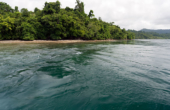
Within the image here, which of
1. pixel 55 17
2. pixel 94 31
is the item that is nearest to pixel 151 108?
pixel 55 17

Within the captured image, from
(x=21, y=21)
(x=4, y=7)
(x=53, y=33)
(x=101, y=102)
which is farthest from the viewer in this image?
(x=4, y=7)

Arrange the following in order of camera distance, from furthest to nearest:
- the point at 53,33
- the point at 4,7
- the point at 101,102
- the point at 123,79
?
the point at 4,7, the point at 53,33, the point at 123,79, the point at 101,102

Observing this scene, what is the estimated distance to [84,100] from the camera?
4.01 meters

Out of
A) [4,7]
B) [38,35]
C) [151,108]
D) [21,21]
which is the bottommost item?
[151,108]

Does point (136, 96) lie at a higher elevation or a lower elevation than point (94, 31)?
lower

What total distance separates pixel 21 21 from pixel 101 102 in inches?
1929

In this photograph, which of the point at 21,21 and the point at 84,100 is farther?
the point at 21,21

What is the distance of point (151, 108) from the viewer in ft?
11.8

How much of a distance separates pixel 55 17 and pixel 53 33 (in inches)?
276

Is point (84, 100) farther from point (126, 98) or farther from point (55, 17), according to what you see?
point (55, 17)

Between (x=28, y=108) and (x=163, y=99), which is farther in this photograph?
(x=163, y=99)

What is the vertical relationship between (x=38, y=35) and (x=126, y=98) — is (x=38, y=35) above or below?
above

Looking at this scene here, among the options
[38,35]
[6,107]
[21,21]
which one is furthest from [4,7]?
[6,107]

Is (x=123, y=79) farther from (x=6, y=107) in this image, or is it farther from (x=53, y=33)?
(x=53, y=33)
